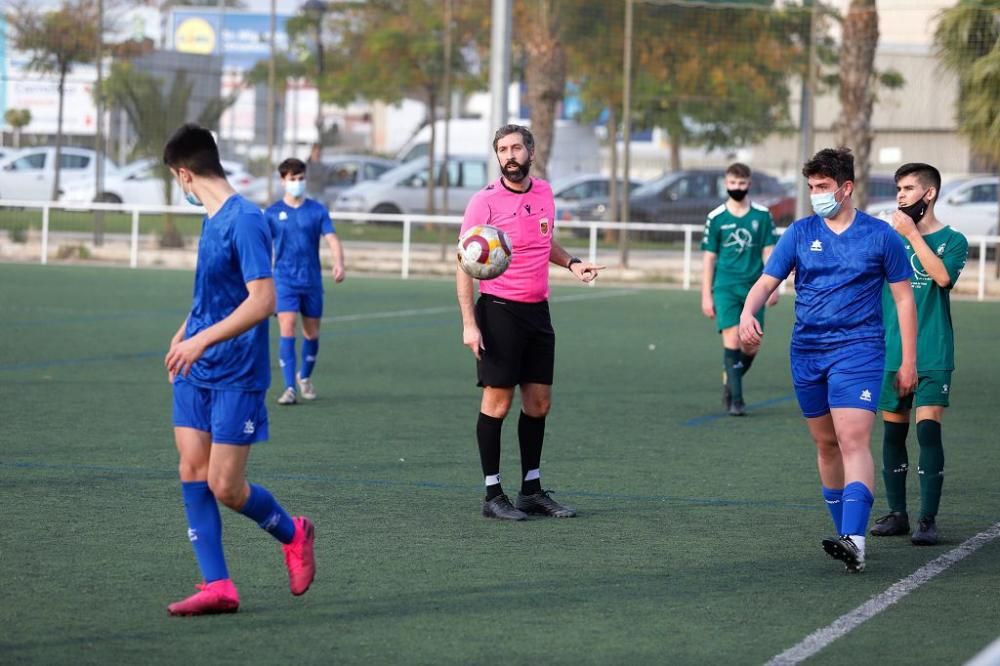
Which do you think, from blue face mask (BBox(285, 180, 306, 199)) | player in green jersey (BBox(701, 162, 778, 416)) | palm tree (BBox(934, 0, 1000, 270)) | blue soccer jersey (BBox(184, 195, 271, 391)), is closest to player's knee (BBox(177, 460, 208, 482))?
blue soccer jersey (BBox(184, 195, 271, 391))

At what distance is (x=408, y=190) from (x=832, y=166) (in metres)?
29.3

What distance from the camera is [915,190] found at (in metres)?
7.66

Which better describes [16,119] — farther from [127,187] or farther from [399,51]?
[399,51]

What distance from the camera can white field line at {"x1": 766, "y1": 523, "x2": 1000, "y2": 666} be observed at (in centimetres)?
570

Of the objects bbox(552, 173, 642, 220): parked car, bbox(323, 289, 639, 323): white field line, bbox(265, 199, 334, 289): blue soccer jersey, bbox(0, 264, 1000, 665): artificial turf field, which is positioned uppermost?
bbox(552, 173, 642, 220): parked car

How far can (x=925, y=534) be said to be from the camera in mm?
7707

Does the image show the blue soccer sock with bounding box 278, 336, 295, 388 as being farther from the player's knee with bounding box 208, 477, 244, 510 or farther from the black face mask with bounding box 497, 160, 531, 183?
the player's knee with bounding box 208, 477, 244, 510

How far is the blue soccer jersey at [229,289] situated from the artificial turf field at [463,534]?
93 centimetres

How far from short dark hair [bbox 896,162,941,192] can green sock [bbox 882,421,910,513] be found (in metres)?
1.19

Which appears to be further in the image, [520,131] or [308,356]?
[308,356]

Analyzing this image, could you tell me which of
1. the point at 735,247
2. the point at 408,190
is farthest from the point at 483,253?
the point at 408,190

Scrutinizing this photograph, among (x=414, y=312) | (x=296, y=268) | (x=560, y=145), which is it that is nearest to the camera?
(x=296, y=268)

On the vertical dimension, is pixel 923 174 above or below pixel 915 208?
above

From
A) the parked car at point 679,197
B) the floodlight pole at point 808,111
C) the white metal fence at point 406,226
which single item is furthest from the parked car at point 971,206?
the floodlight pole at point 808,111
